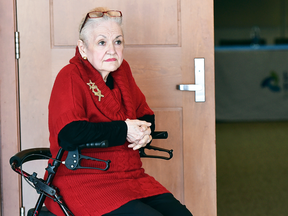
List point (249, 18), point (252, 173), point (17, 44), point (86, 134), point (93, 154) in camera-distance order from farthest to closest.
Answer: point (249, 18) < point (252, 173) < point (17, 44) < point (93, 154) < point (86, 134)

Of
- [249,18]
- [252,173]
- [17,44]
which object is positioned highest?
[249,18]

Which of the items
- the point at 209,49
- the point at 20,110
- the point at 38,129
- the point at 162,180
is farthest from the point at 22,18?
the point at 162,180

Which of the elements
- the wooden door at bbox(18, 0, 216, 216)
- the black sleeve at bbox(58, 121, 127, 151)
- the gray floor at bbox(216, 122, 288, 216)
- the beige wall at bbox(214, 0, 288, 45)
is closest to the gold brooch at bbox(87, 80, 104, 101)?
the black sleeve at bbox(58, 121, 127, 151)

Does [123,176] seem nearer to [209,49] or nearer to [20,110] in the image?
[20,110]

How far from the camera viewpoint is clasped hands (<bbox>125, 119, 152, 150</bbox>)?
1315mm

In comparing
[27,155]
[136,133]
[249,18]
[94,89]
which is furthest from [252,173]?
[249,18]

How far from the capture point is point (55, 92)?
1.28 meters

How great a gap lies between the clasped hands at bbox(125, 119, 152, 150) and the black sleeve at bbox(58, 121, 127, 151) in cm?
6

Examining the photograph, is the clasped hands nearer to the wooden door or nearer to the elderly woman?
the elderly woman

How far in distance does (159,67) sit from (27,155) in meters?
0.96

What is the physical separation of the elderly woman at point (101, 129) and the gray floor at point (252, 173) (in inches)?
58.1

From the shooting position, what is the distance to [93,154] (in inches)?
51.8

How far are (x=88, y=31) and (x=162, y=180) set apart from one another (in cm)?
105

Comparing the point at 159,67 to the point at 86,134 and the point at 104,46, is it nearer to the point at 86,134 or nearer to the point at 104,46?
the point at 104,46
